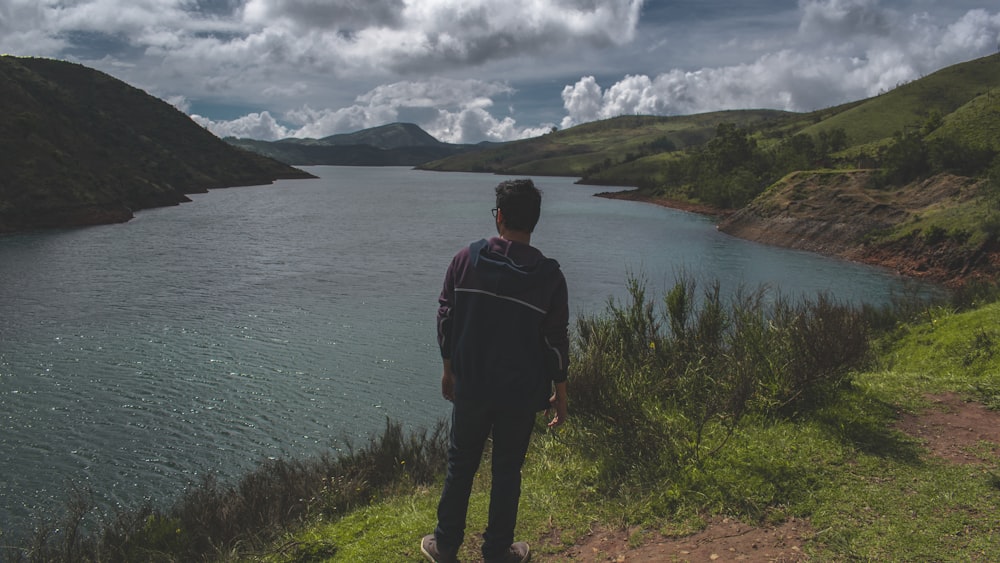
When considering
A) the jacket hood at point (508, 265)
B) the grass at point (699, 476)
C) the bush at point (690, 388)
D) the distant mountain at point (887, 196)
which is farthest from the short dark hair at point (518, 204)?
the distant mountain at point (887, 196)

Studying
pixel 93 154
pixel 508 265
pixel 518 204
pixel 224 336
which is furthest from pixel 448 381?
pixel 93 154

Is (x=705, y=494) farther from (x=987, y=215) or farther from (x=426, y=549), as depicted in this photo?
(x=987, y=215)

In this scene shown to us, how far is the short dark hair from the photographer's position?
4.12 metres

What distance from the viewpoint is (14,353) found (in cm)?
1664

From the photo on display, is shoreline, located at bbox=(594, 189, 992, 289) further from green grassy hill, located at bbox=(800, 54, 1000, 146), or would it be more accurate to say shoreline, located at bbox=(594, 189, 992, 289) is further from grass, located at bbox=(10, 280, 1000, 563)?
green grassy hill, located at bbox=(800, 54, 1000, 146)

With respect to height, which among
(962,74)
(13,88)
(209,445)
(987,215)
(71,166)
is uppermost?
(962,74)

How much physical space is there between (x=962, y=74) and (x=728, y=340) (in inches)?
4894

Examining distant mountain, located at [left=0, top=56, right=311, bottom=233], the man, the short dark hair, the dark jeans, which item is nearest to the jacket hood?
the man

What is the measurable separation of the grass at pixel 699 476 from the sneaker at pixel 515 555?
206mm

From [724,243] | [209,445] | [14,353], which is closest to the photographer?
[209,445]

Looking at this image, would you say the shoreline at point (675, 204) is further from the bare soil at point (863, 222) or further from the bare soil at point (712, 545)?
the bare soil at point (712, 545)

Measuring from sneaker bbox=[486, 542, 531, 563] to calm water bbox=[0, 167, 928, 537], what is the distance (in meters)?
7.18

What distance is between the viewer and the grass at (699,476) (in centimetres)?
512

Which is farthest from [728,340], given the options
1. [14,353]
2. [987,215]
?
[987,215]
